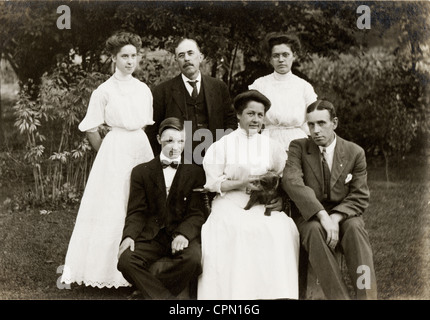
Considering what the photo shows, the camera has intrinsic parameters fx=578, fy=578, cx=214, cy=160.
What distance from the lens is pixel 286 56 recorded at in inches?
194

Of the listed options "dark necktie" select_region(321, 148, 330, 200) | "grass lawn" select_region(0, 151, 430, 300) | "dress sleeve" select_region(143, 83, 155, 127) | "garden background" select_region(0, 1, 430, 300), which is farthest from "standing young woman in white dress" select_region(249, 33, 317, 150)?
"grass lawn" select_region(0, 151, 430, 300)

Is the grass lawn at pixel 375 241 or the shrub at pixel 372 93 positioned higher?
the shrub at pixel 372 93

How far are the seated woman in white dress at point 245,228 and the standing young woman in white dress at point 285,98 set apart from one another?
338 mm

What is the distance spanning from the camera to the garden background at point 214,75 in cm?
541

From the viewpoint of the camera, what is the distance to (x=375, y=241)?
606cm

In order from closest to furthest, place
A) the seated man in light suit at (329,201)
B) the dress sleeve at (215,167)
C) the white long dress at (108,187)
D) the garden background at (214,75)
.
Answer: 1. the seated man in light suit at (329,201)
2. the dress sleeve at (215,167)
3. the white long dress at (108,187)
4. the garden background at (214,75)

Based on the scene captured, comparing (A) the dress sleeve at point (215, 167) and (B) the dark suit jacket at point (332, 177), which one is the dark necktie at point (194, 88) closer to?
(A) the dress sleeve at point (215, 167)

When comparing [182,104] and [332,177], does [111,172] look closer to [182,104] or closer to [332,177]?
[182,104]

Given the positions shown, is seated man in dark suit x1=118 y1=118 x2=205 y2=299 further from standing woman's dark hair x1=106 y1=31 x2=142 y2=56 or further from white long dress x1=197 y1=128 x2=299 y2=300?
standing woman's dark hair x1=106 y1=31 x2=142 y2=56

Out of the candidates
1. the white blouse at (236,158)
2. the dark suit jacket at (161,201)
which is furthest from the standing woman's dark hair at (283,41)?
the dark suit jacket at (161,201)

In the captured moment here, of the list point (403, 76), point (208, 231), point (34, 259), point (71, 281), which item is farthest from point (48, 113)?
point (403, 76)

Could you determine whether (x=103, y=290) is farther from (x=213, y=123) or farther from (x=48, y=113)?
(x=48, y=113)

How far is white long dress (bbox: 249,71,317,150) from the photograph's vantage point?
16.4 ft

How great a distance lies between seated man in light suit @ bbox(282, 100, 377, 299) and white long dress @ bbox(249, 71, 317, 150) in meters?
0.35
